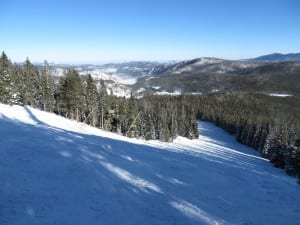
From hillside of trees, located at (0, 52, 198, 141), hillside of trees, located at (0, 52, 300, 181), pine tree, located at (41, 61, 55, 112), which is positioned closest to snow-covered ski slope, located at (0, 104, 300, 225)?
hillside of trees, located at (0, 52, 300, 181)

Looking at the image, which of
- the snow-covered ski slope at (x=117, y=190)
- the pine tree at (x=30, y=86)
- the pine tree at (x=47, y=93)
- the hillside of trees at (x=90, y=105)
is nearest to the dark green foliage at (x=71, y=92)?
the hillside of trees at (x=90, y=105)

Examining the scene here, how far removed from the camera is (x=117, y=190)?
2072 cm

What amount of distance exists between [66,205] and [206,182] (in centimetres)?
1246

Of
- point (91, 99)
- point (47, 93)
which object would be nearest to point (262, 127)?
point (91, 99)

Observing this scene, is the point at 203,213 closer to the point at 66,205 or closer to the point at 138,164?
the point at 66,205

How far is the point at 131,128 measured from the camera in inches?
2918

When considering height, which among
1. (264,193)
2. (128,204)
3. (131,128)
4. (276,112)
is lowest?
(276,112)

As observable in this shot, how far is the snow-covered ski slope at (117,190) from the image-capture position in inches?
667

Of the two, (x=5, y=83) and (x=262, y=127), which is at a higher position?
(x=5, y=83)

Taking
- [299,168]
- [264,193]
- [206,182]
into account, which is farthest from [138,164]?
[299,168]

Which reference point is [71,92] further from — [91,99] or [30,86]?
[30,86]

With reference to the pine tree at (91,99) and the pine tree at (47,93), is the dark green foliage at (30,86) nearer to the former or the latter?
the pine tree at (47,93)

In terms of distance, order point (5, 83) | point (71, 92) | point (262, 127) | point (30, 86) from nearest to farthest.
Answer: point (5, 83) → point (71, 92) → point (30, 86) → point (262, 127)

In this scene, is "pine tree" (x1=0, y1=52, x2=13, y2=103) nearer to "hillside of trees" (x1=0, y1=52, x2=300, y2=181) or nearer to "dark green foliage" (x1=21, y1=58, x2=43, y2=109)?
"hillside of trees" (x1=0, y1=52, x2=300, y2=181)
